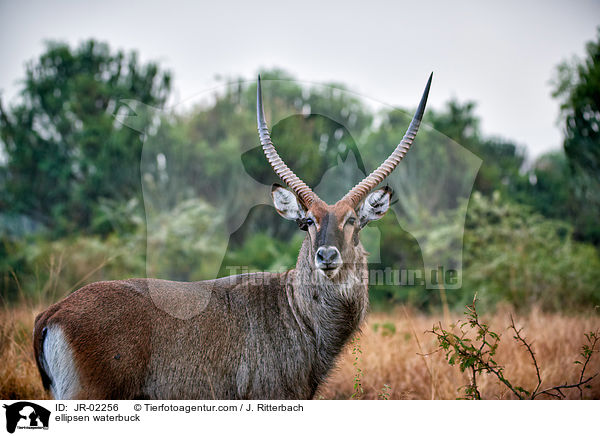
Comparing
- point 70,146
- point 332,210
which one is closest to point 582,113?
point 332,210

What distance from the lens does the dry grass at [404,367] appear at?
4.89 meters

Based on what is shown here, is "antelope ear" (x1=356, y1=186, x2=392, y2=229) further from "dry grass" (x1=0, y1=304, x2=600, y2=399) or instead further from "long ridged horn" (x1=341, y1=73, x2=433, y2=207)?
"dry grass" (x1=0, y1=304, x2=600, y2=399)

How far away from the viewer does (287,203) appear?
4293 millimetres

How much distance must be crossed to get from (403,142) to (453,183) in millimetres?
6007

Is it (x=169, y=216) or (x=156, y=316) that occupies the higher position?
(x=169, y=216)

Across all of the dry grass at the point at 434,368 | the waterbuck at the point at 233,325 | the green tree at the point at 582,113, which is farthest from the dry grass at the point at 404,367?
the green tree at the point at 582,113

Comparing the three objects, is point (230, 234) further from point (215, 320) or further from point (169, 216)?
point (215, 320)

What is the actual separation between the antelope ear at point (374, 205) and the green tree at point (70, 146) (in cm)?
995

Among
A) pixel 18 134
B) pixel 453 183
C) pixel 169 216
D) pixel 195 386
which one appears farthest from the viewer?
pixel 18 134

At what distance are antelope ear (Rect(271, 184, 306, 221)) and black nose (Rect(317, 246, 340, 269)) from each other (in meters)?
0.66

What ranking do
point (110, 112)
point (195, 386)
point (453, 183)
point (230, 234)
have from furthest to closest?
point (110, 112) < point (453, 183) < point (230, 234) < point (195, 386)

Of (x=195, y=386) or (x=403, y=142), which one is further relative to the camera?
(x=403, y=142)

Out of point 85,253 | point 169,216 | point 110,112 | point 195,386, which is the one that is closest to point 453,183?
point 169,216

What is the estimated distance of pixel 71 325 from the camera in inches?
139
